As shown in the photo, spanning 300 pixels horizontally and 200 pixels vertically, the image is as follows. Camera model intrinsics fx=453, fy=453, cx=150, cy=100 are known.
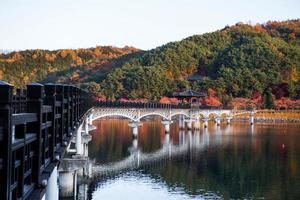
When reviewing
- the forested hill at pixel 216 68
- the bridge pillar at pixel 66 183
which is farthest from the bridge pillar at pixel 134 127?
the forested hill at pixel 216 68

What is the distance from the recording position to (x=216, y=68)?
143375 mm

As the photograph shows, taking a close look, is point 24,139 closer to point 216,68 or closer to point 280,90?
point 280,90

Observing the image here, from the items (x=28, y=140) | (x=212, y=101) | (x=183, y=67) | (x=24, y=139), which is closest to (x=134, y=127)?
(x=28, y=140)

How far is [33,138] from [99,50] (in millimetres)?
177666

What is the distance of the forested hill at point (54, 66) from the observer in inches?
5044

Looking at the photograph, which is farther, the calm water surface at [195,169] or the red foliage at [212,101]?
the red foliage at [212,101]

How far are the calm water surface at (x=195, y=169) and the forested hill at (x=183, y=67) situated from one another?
59113 millimetres

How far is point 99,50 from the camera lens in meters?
184

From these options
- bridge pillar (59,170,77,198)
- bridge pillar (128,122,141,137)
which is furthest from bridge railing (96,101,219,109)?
bridge pillar (59,170,77,198)

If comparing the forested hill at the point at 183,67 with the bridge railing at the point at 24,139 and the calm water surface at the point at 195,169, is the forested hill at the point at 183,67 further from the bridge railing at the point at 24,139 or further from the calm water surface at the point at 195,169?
the bridge railing at the point at 24,139

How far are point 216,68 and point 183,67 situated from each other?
10.5 m

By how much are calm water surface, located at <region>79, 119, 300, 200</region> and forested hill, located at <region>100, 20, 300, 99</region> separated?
57.9 metres

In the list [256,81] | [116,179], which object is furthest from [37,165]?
[256,81]

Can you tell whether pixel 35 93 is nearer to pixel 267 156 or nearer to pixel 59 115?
pixel 59 115
